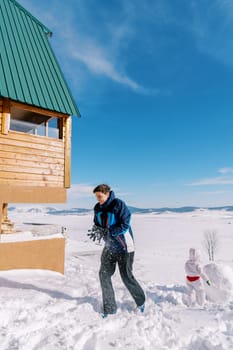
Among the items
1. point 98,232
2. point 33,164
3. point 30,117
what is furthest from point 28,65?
point 98,232

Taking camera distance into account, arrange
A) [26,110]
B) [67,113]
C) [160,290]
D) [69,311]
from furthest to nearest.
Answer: [67,113], [26,110], [160,290], [69,311]

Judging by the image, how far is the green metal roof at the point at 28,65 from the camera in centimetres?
742

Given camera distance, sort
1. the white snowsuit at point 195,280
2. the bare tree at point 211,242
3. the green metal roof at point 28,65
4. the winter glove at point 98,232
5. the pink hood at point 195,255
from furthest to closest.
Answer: the bare tree at point 211,242 < the green metal roof at point 28,65 < the pink hood at point 195,255 < the white snowsuit at point 195,280 < the winter glove at point 98,232

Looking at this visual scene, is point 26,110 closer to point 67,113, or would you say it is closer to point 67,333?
point 67,113

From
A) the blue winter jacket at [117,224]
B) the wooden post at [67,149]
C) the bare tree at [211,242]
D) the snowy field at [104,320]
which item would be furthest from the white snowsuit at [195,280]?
the bare tree at [211,242]

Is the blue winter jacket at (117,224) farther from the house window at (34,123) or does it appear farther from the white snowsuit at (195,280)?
the house window at (34,123)

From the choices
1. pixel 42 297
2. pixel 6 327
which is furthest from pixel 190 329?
pixel 42 297

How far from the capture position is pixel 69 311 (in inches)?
165

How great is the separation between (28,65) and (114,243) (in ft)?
21.6

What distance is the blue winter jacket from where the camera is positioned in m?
4.23

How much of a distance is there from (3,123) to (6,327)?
5370 mm

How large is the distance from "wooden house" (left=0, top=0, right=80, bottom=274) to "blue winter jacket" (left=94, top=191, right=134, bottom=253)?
3.82 m

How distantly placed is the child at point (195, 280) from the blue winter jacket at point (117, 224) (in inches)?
54.6

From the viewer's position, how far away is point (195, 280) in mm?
4781
